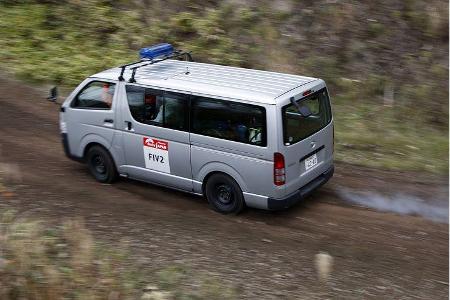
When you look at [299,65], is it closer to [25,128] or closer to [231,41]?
[231,41]

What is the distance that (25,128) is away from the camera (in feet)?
41.2

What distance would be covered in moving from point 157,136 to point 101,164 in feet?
4.94

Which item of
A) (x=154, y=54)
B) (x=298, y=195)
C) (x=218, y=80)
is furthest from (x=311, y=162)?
(x=154, y=54)

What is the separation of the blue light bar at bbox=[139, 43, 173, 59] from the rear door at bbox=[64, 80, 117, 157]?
69 cm

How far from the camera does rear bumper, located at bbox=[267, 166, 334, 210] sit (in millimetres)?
8547

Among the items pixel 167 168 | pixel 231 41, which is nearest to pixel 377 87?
pixel 231 41

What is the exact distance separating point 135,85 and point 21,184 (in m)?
2.36

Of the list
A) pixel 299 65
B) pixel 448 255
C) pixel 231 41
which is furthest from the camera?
pixel 231 41

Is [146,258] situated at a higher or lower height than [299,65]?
lower

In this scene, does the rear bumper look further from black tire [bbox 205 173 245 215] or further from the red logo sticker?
the red logo sticker

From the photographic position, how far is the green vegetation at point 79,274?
6.58 m

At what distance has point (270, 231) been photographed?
8688 millimetres

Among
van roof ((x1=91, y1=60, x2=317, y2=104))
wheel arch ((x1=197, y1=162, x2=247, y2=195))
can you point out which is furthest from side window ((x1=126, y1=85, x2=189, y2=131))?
wheel arch ((x1=197, y1=162, x2=247, y2=195))

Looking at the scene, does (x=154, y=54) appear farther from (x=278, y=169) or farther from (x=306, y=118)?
(x=278, y=169)
